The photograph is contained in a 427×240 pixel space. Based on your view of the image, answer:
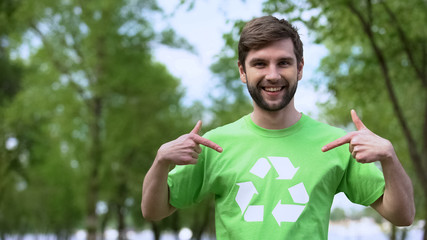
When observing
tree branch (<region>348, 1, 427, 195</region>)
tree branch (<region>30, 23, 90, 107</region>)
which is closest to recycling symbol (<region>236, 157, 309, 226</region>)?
tree branch (<region>348, 1, 427, 195</region>)

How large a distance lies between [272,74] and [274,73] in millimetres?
11

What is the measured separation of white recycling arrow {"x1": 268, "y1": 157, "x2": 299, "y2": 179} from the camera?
8.08ft

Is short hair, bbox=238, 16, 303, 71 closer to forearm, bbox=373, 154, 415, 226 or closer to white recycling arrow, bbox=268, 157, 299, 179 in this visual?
white recycling arrow, bbox=268, 157, 299, 179

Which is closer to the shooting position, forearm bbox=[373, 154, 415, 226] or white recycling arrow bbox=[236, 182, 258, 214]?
forearm bbox=[373, 154, 415, 226]

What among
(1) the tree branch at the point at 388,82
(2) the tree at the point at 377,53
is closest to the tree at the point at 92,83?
(2) the tree at the point at 377,53

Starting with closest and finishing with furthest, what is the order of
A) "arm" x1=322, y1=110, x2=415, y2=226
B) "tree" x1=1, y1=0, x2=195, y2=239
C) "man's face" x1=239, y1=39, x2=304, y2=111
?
"arm" x1=322, y1=110, x2=415, y2=226
"man's face" x1=239, y1=39, x2=304, y2=111
"tree" x1=1, y1=0, x2=195, y2=239

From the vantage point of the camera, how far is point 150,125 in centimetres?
2294

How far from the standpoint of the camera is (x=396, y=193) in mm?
2365

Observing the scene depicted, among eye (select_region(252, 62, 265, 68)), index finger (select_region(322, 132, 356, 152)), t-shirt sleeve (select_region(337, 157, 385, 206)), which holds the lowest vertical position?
t-shirt sleeve (select_region(337, 157, 385, 206))

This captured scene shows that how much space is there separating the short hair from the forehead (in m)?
0.02

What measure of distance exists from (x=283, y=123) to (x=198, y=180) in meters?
0.49

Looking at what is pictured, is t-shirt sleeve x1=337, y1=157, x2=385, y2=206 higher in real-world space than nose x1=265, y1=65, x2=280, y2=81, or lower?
lower

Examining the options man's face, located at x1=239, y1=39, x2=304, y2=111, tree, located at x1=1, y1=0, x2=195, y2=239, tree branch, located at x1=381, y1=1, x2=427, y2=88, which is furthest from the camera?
tree, located at x1=1, y1=0, x2=195, y2=239

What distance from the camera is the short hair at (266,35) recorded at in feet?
8.28
